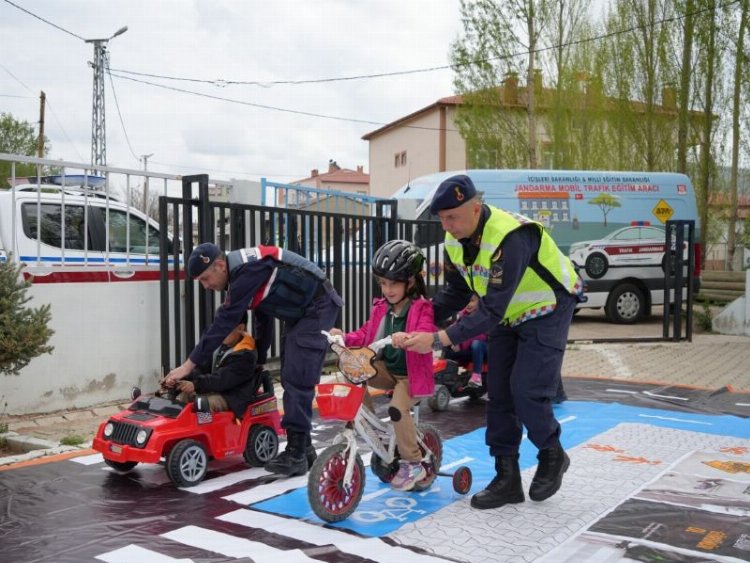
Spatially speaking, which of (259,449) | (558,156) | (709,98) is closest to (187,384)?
(259,449)

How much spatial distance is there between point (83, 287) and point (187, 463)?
289 cm

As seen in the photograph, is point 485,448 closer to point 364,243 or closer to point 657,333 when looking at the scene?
point 364,243

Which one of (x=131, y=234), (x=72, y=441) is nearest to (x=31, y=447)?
(x=72, y=441)

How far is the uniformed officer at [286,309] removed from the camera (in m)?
4.63

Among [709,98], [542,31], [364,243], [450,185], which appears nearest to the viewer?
[450,185]

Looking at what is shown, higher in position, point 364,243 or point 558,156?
point 558,156

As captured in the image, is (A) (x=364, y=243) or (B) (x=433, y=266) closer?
(A) (x=364, y=243)

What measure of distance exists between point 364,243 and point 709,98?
17869mm

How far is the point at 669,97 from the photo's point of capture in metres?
23.6

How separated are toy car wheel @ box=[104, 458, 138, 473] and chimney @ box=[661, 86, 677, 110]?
73.3 ft

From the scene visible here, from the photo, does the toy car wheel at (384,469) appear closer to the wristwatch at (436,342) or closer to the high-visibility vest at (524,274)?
the wristwatch at (436,342)

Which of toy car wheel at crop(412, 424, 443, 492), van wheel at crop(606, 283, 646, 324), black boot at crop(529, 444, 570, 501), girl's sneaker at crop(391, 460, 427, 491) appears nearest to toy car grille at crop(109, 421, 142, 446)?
girl's sneaker at crop(391, 460, 427, 491)

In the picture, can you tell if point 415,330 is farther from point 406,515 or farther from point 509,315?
point 406,515

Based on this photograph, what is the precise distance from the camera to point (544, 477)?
429 centimetres
